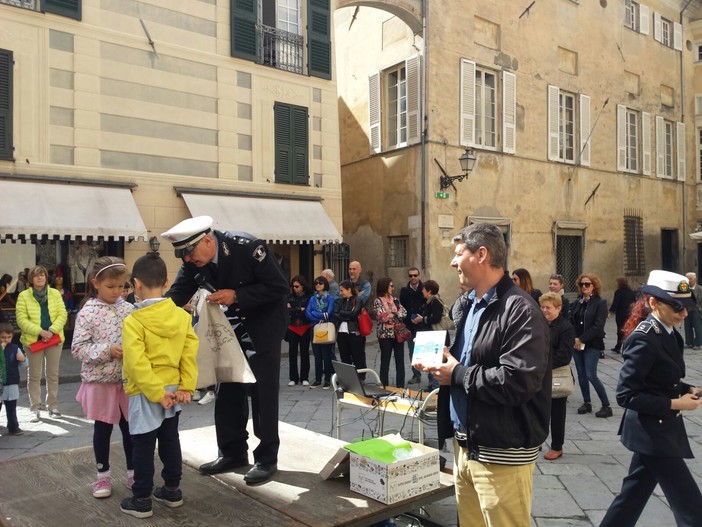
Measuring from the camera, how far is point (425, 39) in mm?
14508

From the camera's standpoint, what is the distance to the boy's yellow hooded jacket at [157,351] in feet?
Answer: 10.5

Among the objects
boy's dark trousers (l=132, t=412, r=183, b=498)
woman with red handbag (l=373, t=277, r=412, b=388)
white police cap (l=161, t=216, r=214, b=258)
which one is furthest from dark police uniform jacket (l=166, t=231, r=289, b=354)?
woman with red handbag (l=373, t=277, r=412, b=388)

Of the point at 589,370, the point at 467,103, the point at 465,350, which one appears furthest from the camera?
the point at 467,103

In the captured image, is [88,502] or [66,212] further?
[66,212]

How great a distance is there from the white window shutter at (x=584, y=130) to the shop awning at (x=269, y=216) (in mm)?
8896

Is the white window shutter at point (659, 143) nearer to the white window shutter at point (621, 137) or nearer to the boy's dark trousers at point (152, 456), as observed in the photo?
the white window shutter at point (621, 137)

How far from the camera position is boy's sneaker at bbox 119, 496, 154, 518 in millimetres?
3184

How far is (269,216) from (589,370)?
24.5ft

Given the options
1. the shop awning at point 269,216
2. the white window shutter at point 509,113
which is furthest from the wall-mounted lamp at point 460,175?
the shop awning at point 269,216

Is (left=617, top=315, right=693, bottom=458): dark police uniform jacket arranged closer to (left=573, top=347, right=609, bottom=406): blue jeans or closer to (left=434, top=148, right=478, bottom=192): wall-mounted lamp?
(left=573, top=347, right=609, bottom=406): blue jeans

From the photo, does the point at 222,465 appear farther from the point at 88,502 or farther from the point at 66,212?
the point at 66,212

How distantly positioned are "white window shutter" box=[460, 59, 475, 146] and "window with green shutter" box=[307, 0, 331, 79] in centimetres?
365

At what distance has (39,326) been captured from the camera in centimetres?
684

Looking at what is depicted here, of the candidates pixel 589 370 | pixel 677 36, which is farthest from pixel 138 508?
pixel 677 36
